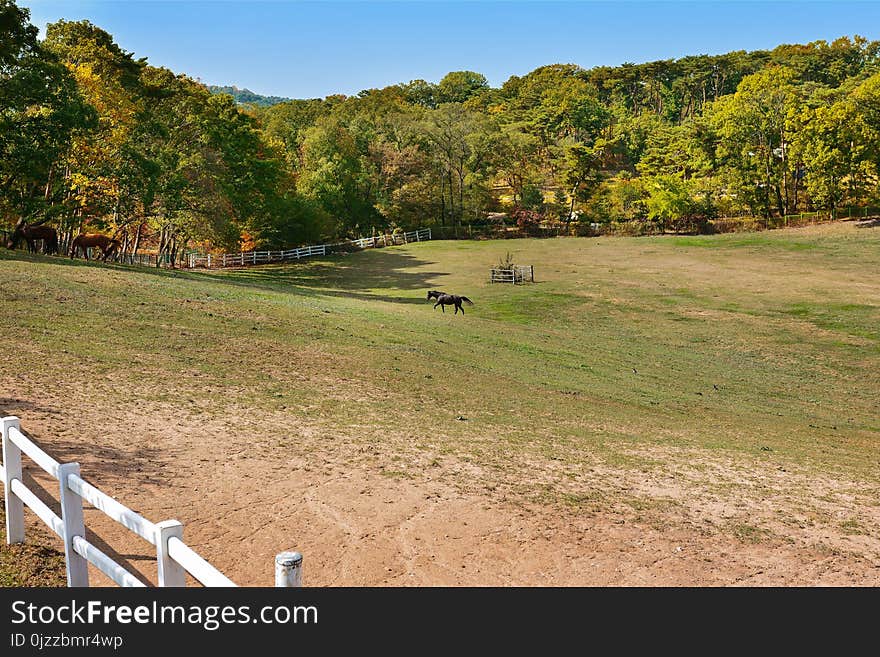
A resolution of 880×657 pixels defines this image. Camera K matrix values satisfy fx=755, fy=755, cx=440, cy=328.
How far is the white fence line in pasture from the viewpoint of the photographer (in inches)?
180

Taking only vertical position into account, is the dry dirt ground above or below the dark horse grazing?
below

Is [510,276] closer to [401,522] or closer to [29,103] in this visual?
[29,103]

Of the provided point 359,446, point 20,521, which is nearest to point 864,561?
point 359,446

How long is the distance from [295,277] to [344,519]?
47746 millimetres

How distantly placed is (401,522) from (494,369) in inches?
477

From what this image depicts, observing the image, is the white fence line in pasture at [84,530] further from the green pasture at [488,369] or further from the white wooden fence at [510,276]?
the white wooden fence at [510,276]

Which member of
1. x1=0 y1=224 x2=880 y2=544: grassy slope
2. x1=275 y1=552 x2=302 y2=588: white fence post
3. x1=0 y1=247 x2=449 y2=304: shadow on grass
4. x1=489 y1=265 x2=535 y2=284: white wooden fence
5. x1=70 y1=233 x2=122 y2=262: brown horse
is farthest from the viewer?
x1=489 y1=265 x2=535 y2=284: white wooden fence

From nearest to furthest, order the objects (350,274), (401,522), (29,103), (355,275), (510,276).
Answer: (401,522), (29,103), (510,276), (355,275), (350,274)

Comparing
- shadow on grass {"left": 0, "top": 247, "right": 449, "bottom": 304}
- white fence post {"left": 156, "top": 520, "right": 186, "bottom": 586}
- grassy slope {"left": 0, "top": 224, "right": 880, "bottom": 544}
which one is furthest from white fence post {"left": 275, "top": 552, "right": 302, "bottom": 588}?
shadow on grass {"left": 0, "top": 247, "right": 449, "bottom": 304}

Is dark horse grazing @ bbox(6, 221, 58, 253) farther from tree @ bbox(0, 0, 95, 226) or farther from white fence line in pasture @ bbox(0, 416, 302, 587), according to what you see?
white fence line in pasture @ bbox(0, 416, 302, 587)

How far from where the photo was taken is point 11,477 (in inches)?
291

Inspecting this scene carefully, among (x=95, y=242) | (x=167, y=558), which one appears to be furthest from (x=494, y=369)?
(x=95, y=242)
